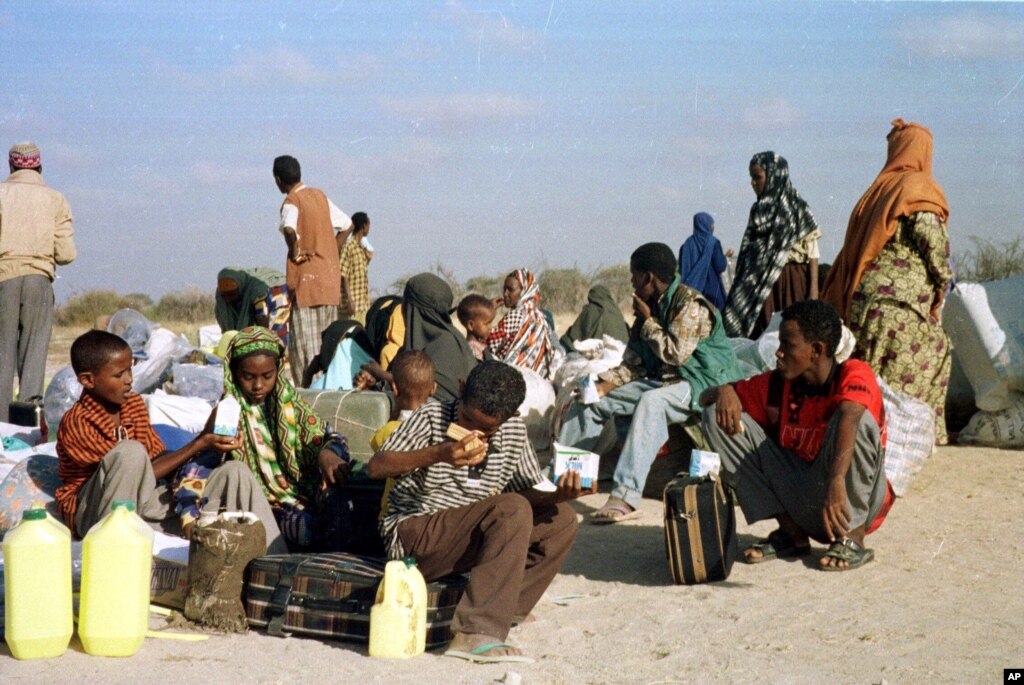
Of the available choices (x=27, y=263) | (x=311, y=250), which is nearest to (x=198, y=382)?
(x=27, y=263)

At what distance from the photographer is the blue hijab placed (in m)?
11.9

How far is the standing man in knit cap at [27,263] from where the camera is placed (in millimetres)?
8891

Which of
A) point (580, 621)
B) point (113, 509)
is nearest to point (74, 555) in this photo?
point (113, 509)

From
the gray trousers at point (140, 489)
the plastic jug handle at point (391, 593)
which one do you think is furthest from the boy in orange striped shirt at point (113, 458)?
the plastic jug handle at point (391, 593)

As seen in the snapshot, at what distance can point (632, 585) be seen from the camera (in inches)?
222

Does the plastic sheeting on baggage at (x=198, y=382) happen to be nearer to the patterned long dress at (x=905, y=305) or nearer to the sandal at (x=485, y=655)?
the patterned long dress at (x=905, y=305)

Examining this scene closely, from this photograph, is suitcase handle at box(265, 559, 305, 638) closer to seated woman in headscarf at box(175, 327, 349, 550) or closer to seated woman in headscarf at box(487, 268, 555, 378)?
seated woman in headscarf at box(175, 327, 349, 550)

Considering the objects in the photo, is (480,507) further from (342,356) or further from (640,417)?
(342,356)

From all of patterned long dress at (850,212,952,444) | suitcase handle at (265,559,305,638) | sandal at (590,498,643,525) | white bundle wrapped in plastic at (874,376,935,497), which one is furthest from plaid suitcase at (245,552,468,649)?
patterned long dress at (850,212,952,444)

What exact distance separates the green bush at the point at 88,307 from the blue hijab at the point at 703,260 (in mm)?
14985

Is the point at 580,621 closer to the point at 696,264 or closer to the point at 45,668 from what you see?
the point at 45,668

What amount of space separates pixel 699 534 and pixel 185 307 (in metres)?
23.6

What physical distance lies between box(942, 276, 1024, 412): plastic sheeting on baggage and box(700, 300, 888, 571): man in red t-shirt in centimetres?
327

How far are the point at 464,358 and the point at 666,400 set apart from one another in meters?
1.76
